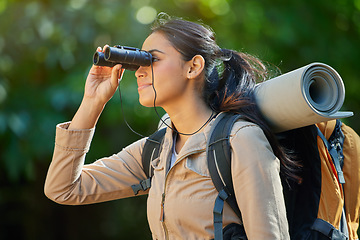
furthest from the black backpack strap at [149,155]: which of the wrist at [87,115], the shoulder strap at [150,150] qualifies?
the wrist at [87,115]

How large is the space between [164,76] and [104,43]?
3.12m

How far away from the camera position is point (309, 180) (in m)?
2.06

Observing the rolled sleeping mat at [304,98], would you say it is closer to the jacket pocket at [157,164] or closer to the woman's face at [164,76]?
the woman's face at [164,76]

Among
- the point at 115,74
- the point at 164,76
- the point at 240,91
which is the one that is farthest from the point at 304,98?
the point at 115,74

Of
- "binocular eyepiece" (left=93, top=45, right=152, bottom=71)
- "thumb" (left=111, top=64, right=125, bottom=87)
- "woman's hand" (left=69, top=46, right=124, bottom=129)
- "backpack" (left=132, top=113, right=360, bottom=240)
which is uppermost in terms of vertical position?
"binocular eyepiece" (left=93, top=45, right=152, bottom=71)

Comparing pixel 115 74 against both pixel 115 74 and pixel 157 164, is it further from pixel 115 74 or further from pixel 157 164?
pixel 157 164

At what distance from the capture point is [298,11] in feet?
17.0

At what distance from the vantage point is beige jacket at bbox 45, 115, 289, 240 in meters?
1.77

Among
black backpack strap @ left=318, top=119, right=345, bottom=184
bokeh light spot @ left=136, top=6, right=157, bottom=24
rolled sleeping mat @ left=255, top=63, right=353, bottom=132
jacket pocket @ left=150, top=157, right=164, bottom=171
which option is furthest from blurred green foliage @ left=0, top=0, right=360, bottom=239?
rolled sleeping mat @ left=255, top=63, right=353, bottom=132

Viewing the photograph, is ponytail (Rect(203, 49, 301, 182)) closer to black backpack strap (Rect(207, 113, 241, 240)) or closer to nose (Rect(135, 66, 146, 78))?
black backpack strap (Rect(207, 113, 241, 240))

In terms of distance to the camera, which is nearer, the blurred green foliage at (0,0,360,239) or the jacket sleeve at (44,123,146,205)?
the jacket sleeve at (44,123,146,205)

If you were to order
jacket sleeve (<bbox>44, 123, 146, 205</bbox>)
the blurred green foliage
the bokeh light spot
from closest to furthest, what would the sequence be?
jacket sleeve (<bbox>44, 123, 146, 205</bbox>), the blurred green foliage, the bokeh light spot

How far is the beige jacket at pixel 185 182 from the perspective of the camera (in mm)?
1774

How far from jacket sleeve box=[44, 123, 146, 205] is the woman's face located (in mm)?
354
